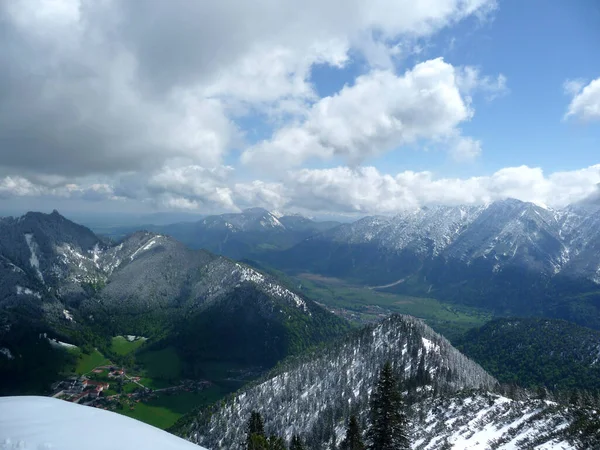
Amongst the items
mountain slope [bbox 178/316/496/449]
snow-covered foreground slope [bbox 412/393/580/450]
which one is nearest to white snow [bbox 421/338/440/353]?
mountain slope [bbox 178/316/496/449]

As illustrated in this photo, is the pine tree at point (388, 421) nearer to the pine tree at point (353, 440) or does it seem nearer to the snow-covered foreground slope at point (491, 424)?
the pine tree at point (353, 440)

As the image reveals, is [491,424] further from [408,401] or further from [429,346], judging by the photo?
[429,346]

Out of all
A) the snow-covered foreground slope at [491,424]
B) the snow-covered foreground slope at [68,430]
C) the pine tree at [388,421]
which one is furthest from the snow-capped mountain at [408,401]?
the snow-covered foreground slope at [68,430]

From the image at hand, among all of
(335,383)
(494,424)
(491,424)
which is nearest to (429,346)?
(335,383)

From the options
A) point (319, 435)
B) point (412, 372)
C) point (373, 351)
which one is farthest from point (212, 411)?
point (412, 372)

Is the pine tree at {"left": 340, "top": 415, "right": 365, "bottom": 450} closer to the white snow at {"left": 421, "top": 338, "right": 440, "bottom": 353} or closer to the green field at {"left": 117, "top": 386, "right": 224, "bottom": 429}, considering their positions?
the white snow at {"left": 421, "top": 338, "right": 440, "bottom": 353}

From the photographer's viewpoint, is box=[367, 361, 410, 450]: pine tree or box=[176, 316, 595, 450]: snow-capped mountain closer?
box=[367, 361, 410, 450]: pine tree

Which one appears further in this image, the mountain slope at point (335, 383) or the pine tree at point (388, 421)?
the mountain slope at point (335, 383)
